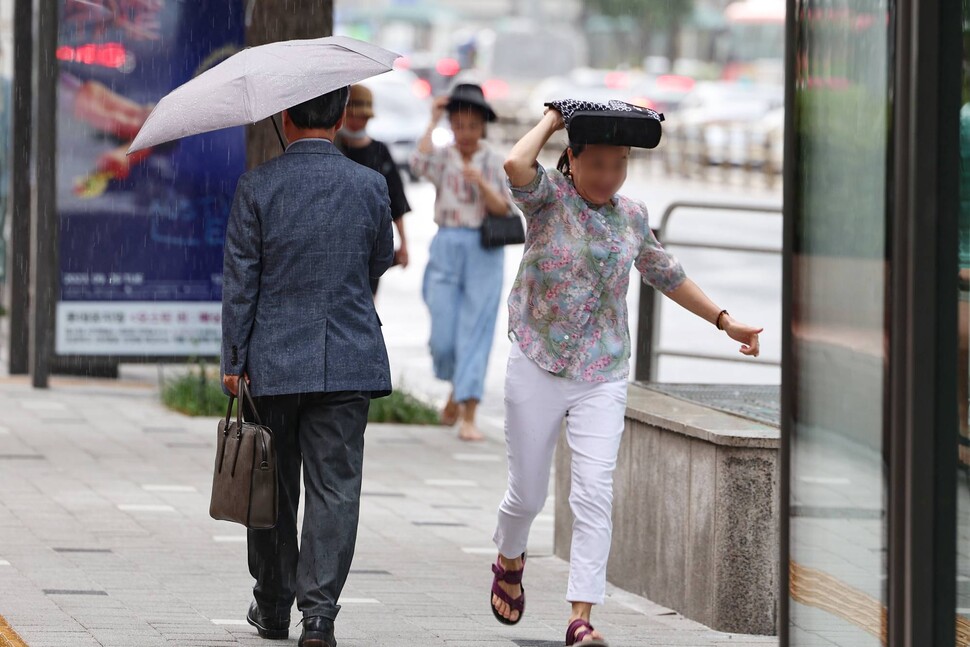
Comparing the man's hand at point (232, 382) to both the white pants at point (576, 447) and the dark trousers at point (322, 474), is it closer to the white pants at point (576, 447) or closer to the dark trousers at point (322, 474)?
the dark trousers at point (322, 474)

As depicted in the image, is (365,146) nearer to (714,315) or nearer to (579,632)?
(714,315)

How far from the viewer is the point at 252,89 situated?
557 cm

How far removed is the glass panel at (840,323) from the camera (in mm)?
4281

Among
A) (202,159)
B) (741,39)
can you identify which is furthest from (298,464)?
(741,39)

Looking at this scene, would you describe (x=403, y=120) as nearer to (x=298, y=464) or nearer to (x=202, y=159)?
(x=202, y=159)

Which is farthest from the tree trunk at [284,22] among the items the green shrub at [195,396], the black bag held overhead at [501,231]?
the green shrub at [195,396]

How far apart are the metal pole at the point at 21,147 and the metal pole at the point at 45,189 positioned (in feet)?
2.97

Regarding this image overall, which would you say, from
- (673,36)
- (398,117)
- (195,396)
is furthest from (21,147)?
(673,36)

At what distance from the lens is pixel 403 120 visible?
35.8 m

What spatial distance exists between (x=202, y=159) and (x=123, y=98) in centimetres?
62

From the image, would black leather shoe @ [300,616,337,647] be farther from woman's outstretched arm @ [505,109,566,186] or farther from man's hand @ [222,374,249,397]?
woman's outstretched arm @ [505,109,566,186]

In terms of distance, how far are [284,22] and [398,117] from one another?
2540cm

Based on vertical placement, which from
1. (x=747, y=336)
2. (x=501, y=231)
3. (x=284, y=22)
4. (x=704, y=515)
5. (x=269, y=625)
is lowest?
(x=269, y=625)

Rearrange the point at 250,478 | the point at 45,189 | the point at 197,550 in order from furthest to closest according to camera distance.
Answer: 1. the point at 45,189
2. the point at 197,550
3. the point at 250,478
